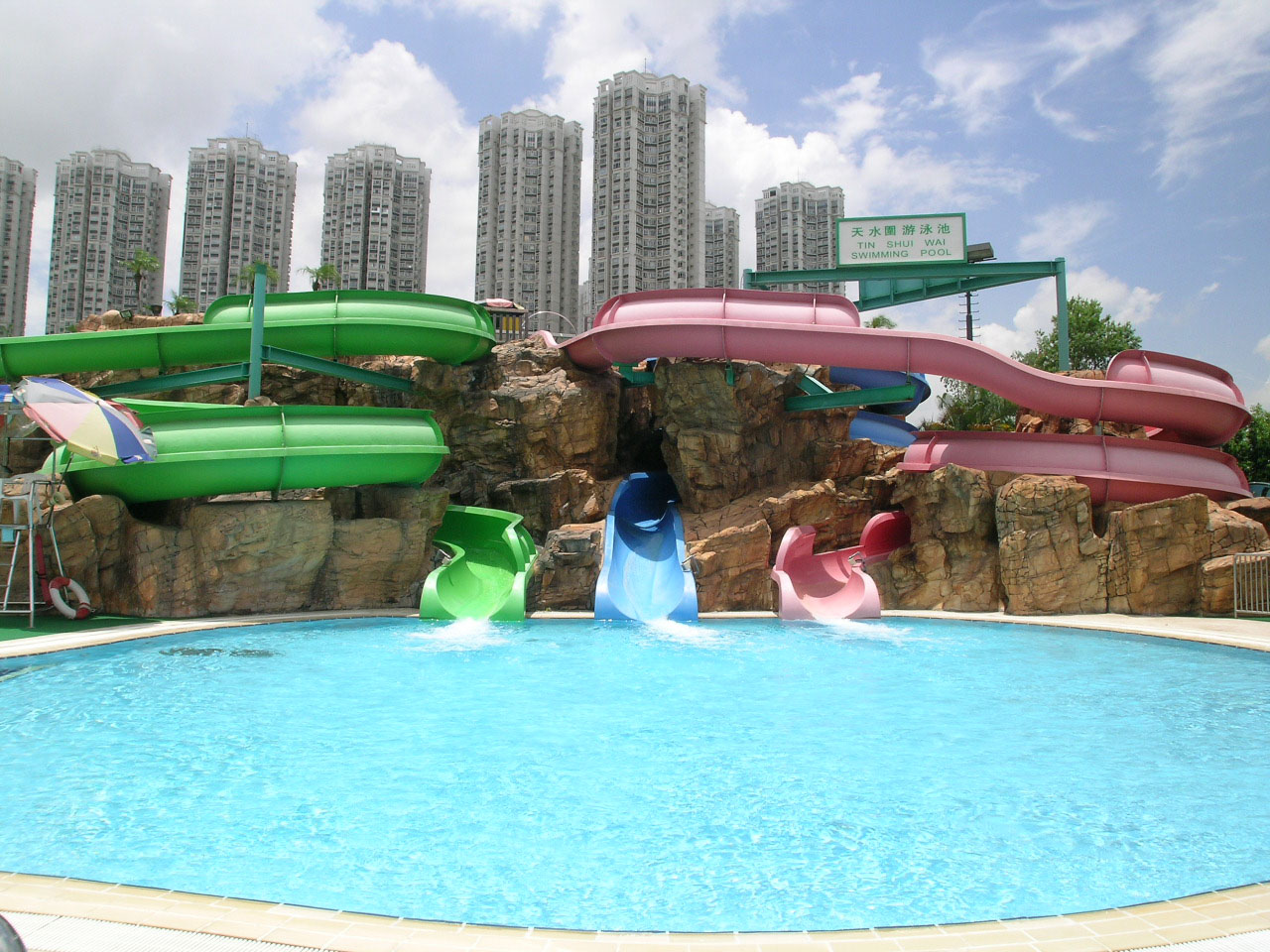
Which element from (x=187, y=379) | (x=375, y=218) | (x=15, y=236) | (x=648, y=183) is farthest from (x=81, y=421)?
(x=15, y=236)

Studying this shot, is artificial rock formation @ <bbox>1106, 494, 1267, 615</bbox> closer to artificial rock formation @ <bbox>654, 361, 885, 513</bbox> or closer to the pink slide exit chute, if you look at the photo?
the pink slide exit chute

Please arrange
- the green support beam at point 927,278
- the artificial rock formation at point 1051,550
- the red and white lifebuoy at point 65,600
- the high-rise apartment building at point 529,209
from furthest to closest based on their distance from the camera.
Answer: the high-rise apartment building at point 529,209 → the green support beam at point 927,278 → the artificial rock formation at point 1051,550 → the red and white lifebuoy at point 65,600

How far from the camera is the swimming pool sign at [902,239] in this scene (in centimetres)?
2019

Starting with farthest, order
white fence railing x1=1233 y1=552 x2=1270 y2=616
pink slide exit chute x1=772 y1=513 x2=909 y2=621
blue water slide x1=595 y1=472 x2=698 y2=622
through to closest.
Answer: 1. pink slide exit chute x1=772 y1=513 x2=909 y2=621
2. blue water slide x1=595 y1=472 x2=698 y2=622
3. white fence railing x1=1233 y1=552 x2=1270 y2=616

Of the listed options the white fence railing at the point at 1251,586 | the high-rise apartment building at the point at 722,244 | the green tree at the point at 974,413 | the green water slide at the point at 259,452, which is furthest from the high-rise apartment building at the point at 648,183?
the white fence railing at the point at 1251,586

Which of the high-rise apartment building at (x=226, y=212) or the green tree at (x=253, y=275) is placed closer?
the green tree at (x=253, y=275)

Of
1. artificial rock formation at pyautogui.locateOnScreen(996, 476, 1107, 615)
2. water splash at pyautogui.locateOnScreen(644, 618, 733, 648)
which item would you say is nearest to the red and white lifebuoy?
water splash at pyautogui.locateOnScreen(644, 618, 733, 648)

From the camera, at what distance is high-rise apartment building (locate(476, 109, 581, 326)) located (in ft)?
194

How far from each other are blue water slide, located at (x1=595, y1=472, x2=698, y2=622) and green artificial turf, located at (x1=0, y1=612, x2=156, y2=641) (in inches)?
251

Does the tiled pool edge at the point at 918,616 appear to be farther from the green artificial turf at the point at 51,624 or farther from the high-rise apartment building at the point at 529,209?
the high-rise apartment building at the point at 529,209

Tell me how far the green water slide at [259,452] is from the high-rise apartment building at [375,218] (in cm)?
4764

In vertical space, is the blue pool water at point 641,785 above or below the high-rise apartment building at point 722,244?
below

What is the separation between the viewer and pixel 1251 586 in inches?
487

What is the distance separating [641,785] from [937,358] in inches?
488
